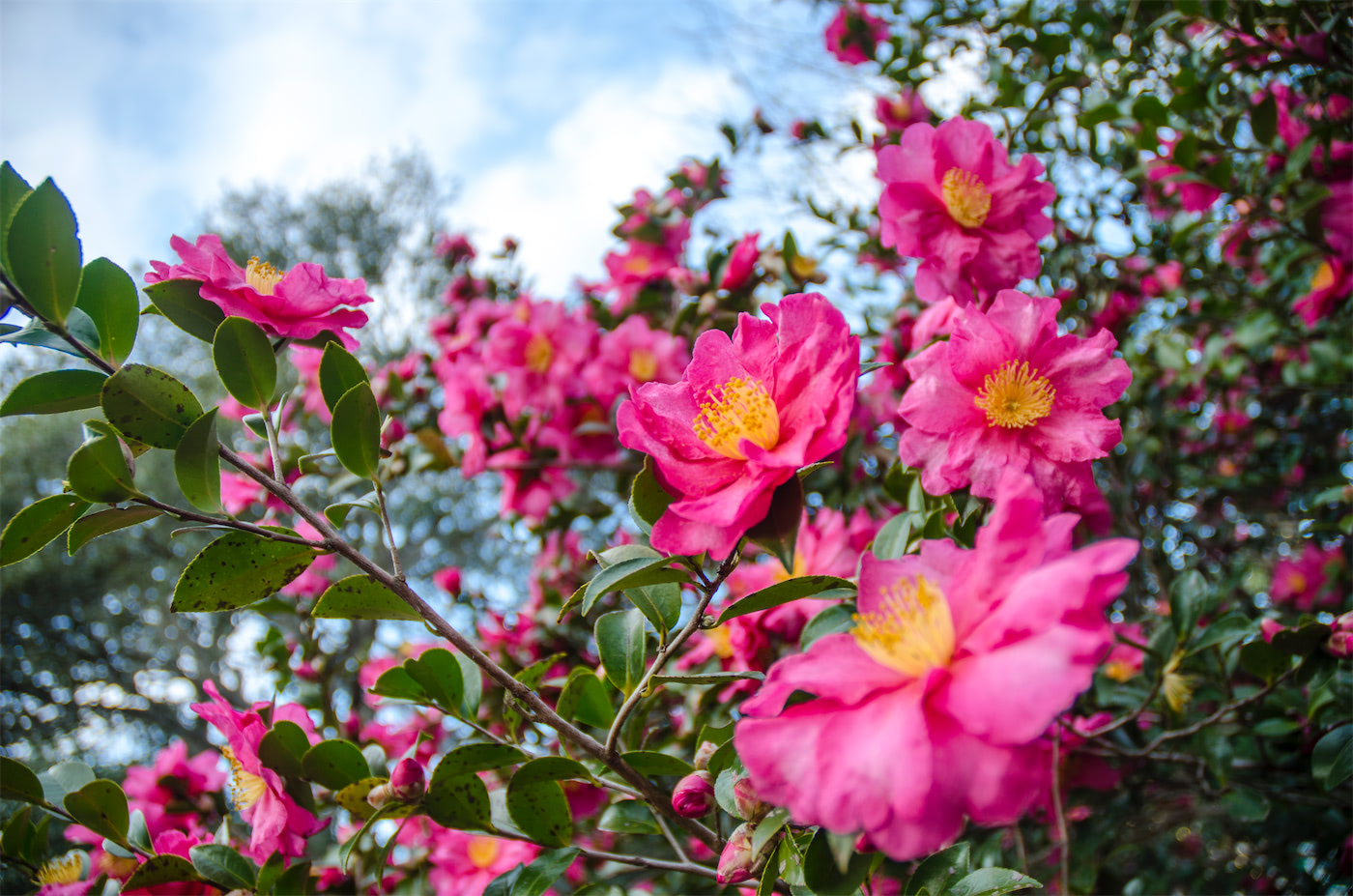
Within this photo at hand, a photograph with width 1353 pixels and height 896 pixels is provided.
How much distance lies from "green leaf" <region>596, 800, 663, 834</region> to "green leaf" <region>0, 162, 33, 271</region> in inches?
28.2

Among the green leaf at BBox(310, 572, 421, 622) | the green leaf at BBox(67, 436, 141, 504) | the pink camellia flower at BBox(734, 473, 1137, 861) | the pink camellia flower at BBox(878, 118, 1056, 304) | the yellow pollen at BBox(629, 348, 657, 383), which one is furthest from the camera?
the yellow pollen at BBox(629, 348, 657, 383)

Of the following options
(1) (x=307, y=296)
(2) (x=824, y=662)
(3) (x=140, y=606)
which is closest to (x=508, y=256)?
(1) (x=307, y=296)

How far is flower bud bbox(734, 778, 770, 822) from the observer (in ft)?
1.86

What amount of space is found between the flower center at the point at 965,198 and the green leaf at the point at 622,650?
570 millimetres

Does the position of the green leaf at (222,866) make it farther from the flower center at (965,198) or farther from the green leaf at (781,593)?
the flower center at (965,198)

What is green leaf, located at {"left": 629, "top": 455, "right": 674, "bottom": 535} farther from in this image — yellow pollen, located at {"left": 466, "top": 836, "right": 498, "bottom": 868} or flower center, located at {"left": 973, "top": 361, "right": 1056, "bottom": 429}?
yellow pollen, located at {"left": 466, "top": 836, "right": 498, "bottom": 868}

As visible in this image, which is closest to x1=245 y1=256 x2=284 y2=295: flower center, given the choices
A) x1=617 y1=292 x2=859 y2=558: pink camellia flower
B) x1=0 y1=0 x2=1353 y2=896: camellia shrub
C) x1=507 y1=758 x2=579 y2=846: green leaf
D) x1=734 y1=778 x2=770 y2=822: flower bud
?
x1=0 y1=0 x2=1353 y2=896: camellia shrub

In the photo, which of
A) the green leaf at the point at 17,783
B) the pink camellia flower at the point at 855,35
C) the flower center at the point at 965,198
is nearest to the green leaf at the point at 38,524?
the green leaf at the point at 17,783

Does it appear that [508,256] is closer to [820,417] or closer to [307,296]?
[307,296]

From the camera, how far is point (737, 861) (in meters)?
0.56

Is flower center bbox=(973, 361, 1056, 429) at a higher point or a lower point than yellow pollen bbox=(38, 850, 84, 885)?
lower

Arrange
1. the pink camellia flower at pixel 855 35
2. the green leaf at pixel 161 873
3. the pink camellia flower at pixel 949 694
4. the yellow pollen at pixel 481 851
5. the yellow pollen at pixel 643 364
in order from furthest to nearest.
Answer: the pink camellia flower at pixel 855 35
the yellow pollen at pixel 643 364
the yellow pollen at pixel 481 851
the green leaf at pixel 161 873
the pink camellia flower at pixel 949 694

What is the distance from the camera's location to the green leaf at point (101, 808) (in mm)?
778

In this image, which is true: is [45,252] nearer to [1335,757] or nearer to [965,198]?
[965,198]
